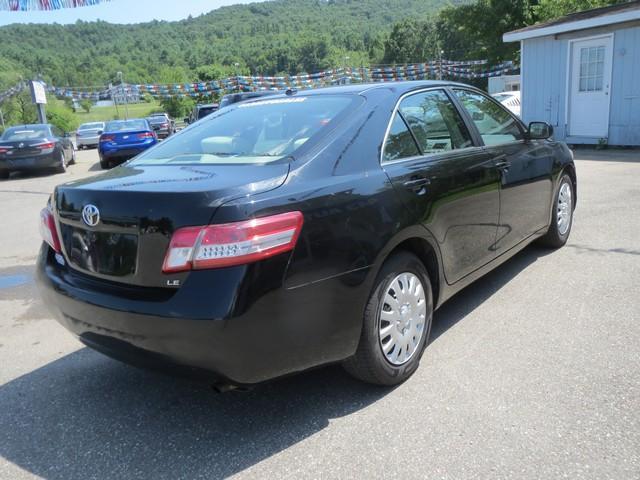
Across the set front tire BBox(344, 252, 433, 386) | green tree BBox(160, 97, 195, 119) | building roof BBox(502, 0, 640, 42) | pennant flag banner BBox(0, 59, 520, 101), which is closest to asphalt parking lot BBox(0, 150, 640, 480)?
front tire BBox(344, 252, 433, 386)

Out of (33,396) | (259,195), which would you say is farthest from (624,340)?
(33,396)

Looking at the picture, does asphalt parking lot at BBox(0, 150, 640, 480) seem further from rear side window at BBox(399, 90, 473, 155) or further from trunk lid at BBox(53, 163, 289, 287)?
rear side window at BBox(399, 90, 473, 155)

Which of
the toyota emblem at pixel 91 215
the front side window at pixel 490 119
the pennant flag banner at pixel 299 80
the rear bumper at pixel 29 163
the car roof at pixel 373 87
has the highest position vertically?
the pennant flag banner at pixel 299 80

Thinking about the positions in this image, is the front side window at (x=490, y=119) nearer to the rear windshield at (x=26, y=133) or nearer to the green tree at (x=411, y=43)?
the rear windshield at (x=26, y=133)

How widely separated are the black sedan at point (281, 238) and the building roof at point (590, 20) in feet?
34.3

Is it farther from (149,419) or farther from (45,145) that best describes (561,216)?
(45,145)

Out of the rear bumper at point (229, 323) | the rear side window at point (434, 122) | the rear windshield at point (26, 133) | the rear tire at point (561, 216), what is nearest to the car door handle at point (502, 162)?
the rear side window at point (434, 122)

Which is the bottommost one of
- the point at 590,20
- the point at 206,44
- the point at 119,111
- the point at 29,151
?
the point at 119,111

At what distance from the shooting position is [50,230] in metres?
2.96

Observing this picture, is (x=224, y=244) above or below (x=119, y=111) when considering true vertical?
above

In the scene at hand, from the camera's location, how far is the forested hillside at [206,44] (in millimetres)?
88125

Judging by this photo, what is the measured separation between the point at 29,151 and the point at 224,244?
1363 cm

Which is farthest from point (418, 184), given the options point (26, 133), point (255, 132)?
point (26, 133)

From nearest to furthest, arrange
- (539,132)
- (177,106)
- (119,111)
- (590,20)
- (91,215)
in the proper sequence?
(91,215) < (539,132) < (590,20) < (177,106) < (119,111)
